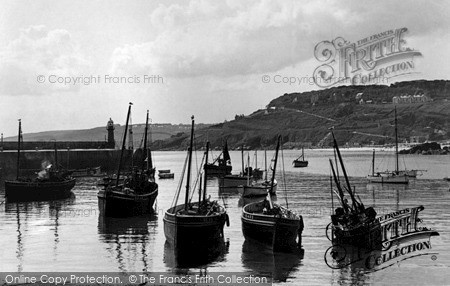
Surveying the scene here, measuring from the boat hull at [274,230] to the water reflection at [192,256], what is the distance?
2.13 m

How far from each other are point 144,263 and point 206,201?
27.5 ft

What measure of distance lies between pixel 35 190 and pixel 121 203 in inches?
876

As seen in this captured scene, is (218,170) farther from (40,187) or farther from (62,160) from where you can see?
(40,187)

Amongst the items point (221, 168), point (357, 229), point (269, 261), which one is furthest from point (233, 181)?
point (269, 261)

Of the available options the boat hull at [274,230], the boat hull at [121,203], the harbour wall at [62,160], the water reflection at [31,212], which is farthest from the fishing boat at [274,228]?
the harbour wall at [62,160]

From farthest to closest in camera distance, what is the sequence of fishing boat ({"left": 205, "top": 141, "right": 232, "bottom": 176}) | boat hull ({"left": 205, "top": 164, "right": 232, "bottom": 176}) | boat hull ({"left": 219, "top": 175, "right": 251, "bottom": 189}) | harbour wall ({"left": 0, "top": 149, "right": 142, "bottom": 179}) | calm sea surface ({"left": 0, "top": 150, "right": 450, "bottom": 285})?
fishing boat ({"left": 205, "top": 141, "right": 232, "bottom": 176})
boat hull ({"left": 205, "top": 164, "right": 232, "bottom": 176})
harbour wall ({"left": 0, "top": 149, "right": 142, "bottom": 179})
boat hull ({"left": 219, "top": 175, "right": 251, "bottom": 189})
calm sea surface ({"left": 0, "top": 150, "right": 450, "bottom": 285})

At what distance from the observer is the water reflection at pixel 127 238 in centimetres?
3747

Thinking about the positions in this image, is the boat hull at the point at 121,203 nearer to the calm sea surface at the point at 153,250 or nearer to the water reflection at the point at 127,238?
the water reflection at the point at 127,238

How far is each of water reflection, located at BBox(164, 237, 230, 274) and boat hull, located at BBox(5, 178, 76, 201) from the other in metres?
36.4

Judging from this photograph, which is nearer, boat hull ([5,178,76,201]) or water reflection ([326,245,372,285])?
water reflection ([326,245,372,285])

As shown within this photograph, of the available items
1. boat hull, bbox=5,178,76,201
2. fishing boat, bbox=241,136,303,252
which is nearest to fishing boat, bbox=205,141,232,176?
boat hull, bbox=5,178,76,201

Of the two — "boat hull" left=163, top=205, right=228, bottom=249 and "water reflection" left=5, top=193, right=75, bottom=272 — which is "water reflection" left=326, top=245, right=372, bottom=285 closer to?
"boat hull" left=163, top=205, right=228, bottom=249

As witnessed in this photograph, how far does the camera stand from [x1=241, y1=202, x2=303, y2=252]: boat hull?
3884 centimetres

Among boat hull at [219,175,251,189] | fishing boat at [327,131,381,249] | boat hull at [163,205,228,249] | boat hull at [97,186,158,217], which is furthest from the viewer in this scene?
boat hull at [219,175,251,189]
